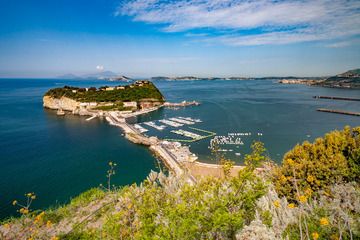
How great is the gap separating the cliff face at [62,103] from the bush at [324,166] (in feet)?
209

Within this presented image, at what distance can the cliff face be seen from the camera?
63969 millimetres

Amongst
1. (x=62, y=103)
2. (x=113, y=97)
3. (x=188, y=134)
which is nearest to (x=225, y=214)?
(x=188, y=134)

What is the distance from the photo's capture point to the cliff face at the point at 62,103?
63969 millimetres

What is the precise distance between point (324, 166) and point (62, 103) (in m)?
73.0

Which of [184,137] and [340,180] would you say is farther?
[184,137]

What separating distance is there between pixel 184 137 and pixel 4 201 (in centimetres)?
2510

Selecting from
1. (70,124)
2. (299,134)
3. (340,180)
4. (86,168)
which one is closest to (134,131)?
(86,168)

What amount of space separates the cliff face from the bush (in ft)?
209

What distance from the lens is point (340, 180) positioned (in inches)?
429

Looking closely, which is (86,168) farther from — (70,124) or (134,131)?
(70,124)

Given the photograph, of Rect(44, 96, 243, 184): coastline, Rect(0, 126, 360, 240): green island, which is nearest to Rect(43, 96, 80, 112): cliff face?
Rect(44, 96, 243, 184): coastline

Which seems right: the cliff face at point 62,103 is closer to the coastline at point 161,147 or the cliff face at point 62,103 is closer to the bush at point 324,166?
the coastline at point 161,147

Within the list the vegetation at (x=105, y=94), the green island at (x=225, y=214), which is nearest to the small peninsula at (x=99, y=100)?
the vegetation at (x=105, y=94)

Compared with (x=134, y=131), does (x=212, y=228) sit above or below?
above
